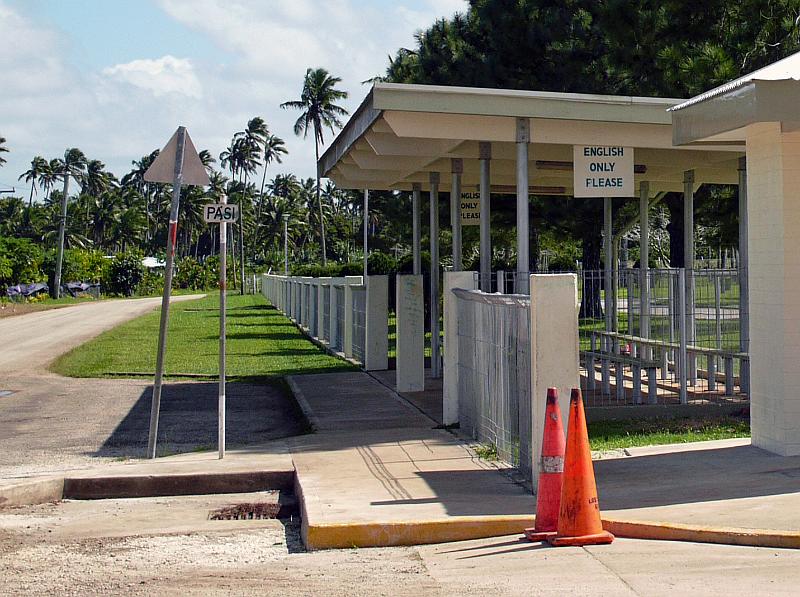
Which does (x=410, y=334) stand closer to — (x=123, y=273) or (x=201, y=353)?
(x=201, y=353)

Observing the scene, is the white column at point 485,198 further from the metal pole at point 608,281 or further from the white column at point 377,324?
the white column at point 377,324

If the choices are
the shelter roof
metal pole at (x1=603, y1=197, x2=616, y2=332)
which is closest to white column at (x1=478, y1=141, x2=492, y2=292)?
the shelter roof

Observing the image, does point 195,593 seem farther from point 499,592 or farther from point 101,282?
point 101,282

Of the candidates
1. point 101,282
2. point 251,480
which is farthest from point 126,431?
point 101,282

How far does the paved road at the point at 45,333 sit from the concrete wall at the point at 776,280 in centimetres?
1542

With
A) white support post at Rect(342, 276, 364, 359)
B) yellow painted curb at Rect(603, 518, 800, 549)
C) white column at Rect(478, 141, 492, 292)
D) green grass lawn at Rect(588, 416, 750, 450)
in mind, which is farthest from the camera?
white support post at Rect(342, 276, 364, 359)

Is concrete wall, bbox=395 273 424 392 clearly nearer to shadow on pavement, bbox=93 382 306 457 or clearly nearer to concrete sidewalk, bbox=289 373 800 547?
shadow on pavement, bbox=93 382 306 457

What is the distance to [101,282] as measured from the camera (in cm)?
8556

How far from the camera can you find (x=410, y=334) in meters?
15.8

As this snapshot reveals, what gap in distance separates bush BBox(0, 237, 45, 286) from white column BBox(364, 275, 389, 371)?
160 feet

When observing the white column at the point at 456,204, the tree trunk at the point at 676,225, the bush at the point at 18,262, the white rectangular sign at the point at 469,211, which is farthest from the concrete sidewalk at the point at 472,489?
the bush at the point at 18,262

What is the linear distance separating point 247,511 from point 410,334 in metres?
6.87

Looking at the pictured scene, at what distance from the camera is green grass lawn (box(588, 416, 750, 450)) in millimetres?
11203

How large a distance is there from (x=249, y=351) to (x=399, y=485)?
17396mm
